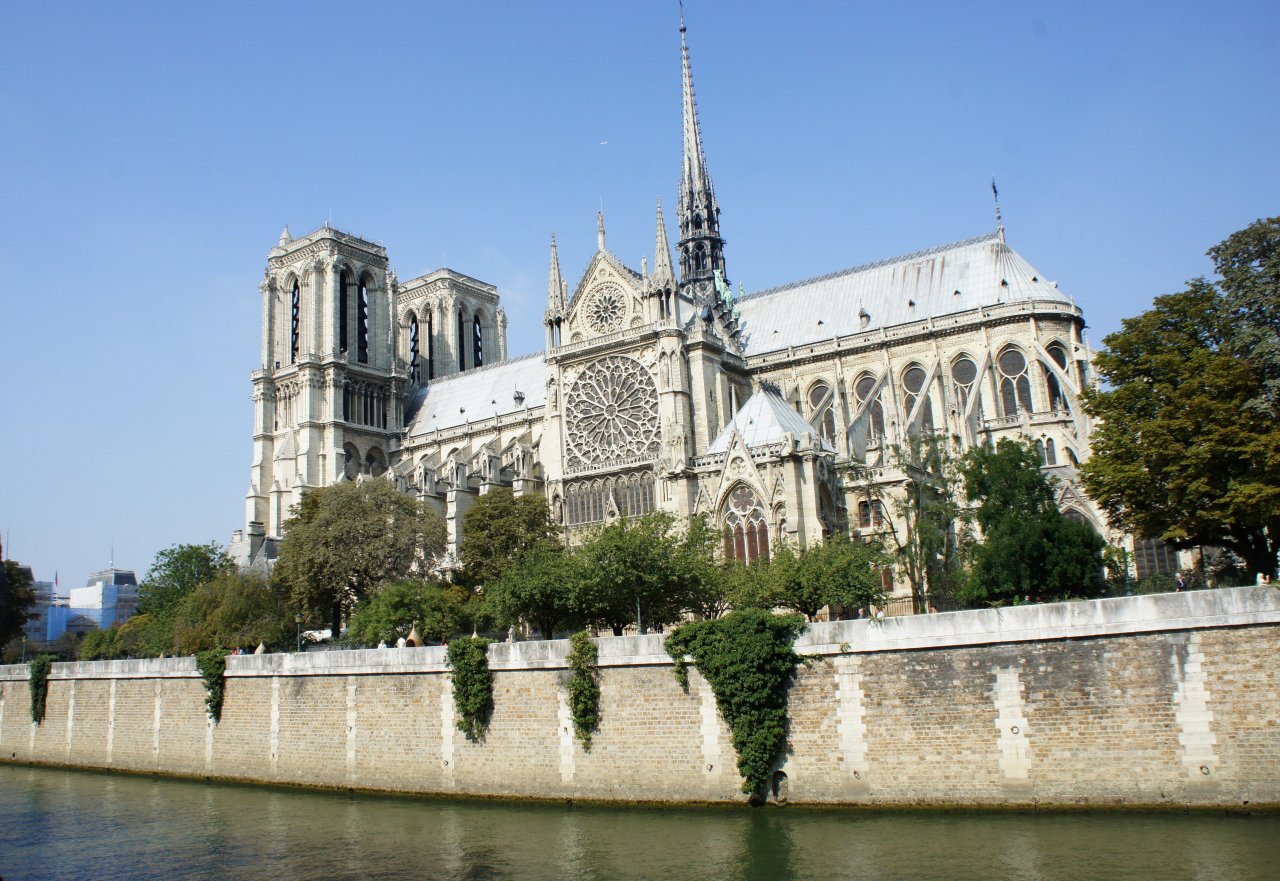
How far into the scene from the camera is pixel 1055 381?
49031 millimetres

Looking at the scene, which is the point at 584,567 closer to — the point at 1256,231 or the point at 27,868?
the point at 27,868

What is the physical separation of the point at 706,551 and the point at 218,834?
16747mm

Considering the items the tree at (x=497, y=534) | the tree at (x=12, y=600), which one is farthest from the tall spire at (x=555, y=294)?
the tree at (x=12, y=600)

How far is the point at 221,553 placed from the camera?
Result: 6531 cm

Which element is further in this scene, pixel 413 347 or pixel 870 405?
pixel 413 347

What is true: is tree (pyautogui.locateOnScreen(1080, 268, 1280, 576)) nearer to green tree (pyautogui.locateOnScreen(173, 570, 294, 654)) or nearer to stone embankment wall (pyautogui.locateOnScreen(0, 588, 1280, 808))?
stone embankment wall (pyautogui.locateOnScreen(0, 588, 1280, 808))

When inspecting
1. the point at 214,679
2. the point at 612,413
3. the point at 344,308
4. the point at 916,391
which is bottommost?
the point at 214,679

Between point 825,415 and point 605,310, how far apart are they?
11.6 meters

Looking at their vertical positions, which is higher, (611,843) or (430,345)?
(430,345)

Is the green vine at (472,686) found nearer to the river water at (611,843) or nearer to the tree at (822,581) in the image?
the river water at (611,843)

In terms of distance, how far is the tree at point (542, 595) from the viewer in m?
34.9

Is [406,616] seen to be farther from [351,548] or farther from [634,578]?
[634,578]

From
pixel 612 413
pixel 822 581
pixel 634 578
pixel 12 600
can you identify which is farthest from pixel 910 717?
pixel 12 600

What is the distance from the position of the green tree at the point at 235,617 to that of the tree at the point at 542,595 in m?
13.3
